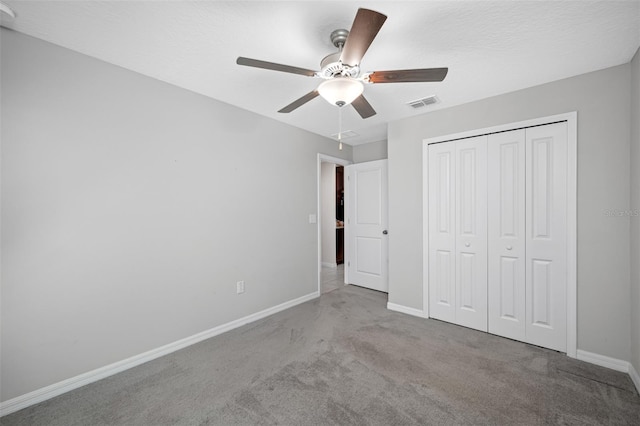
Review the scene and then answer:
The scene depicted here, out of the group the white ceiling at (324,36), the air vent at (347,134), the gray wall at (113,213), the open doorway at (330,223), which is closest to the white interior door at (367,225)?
the air vent at (347,134)

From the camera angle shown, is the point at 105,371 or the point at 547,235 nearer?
the point at 105,371

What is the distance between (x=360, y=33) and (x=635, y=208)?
244 centimetres

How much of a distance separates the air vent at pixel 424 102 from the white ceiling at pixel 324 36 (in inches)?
9.6

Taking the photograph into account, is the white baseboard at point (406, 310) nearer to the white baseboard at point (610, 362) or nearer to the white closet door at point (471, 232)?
the white closet door at point (471, 232)

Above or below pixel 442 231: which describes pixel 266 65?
above

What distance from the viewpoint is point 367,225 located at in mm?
4371

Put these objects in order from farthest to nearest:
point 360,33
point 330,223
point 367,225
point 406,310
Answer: point 330,223
point 367,225
point 406,310
point 360,33

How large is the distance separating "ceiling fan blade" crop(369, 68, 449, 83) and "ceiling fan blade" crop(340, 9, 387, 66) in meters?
0.18

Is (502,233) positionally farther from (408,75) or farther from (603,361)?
(408,75)

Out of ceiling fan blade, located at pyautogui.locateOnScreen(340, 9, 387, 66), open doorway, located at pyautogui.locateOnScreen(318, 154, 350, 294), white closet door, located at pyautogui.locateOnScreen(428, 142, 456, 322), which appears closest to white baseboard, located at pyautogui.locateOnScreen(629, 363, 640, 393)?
white closet door, located at pyautogui.locateOnScreen(428, 142, 456, 322)

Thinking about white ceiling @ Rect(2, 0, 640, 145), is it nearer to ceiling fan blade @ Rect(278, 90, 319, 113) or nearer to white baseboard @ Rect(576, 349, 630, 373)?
ceiling fan blade @ Rect(278, 90, 319, 113)

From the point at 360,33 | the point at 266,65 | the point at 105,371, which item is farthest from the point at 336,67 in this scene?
the point at 105,371

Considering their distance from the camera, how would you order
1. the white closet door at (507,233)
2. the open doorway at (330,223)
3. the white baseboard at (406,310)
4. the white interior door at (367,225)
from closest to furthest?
1. the white closet door at (507,233)
2. the white baseboard at (406,310)
3. the white interior door at (367,225)
4. the open doorway at (330,223)

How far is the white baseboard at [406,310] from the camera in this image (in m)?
3.22
